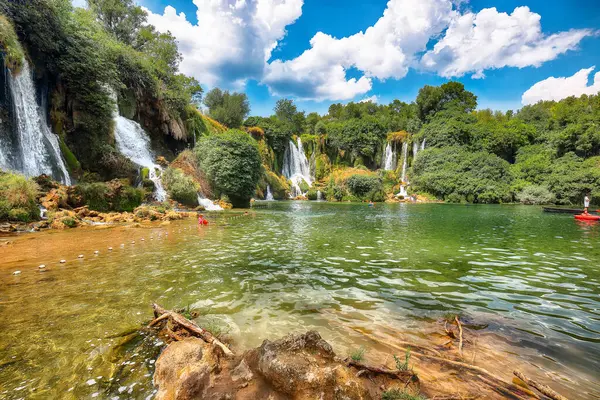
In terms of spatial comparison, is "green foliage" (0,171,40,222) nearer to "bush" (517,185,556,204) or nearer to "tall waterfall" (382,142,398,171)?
"bush" (517,185,556,204)

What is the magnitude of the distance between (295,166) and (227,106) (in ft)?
59.6

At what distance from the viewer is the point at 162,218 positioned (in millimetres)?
18109

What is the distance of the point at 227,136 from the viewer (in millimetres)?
29891

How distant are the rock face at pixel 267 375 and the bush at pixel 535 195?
Result: 55.6 m

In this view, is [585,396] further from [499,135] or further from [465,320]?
[499,135]

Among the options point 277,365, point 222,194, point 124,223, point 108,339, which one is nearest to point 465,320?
point 277,365

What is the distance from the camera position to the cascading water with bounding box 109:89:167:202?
24.7 metres

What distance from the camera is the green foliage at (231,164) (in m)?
28.8

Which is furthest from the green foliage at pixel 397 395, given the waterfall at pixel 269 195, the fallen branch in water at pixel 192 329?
the waterfall at pixel 269 195

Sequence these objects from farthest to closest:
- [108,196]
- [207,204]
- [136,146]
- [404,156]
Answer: [404,156], [207,204], [136,146], [108,196]

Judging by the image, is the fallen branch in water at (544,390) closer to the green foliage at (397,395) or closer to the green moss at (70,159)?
the green foliage at (397,395)

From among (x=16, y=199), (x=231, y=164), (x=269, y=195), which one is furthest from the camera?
(x=269, y=195)

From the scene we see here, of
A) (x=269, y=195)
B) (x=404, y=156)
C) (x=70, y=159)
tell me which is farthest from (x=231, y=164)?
(x=404, y=156)

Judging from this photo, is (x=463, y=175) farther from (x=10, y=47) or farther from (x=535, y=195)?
(x=10, y=47)
